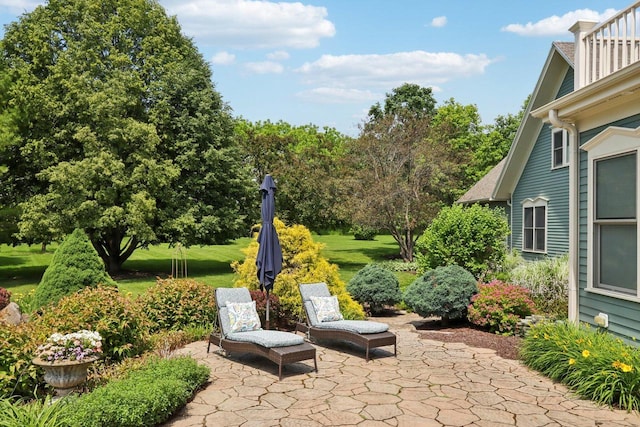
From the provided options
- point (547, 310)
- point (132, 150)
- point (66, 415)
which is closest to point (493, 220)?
point (547, 310)

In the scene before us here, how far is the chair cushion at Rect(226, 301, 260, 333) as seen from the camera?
27.7 feet

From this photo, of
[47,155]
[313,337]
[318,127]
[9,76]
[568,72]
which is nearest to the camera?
[313,337]

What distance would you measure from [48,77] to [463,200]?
18430 mm

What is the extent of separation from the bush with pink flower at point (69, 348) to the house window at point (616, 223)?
724 centimetres

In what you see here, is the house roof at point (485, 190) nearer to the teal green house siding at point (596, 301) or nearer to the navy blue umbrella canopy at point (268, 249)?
the teal green house siding at point (596, 301)

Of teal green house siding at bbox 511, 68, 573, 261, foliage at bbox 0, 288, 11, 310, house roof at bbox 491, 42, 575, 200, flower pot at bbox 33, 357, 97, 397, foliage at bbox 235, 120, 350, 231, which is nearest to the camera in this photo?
flower pot at bbox 33, 357, 97, 397

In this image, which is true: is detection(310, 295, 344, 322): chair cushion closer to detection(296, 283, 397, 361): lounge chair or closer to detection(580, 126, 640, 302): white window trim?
detection(296, 283, 397, 361): lounge chair

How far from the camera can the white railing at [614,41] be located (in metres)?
7.53

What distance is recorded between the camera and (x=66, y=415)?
4.92m

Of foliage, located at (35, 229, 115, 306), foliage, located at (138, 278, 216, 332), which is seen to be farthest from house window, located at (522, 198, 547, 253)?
foliage, located at (35, 229, 115, 306)

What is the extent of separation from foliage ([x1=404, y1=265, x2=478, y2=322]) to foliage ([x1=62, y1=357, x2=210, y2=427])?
5823 mm

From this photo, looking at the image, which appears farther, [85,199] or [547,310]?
[85,199]

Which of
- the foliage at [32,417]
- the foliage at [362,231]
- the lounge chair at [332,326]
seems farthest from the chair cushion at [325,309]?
the foliage at [362,231]

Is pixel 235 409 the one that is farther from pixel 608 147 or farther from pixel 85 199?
pixel 85 199
